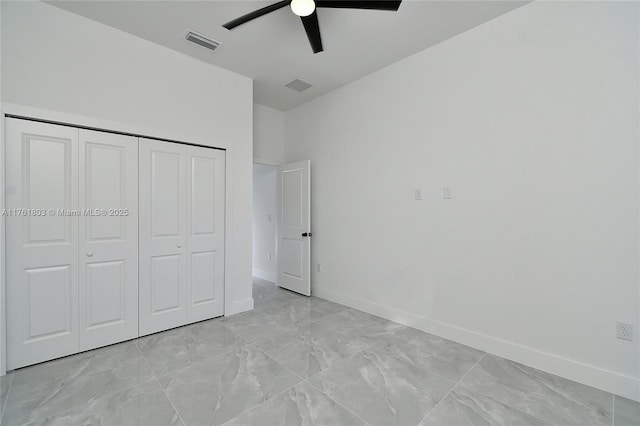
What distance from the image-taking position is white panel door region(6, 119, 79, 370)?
2402 millimetres

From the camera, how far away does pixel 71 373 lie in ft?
7.70

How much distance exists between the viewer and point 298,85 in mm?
4113

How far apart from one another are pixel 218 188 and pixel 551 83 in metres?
3.54

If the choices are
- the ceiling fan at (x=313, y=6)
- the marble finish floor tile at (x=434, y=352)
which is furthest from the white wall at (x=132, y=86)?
the marble finish floor tile at (x=434, y=352)

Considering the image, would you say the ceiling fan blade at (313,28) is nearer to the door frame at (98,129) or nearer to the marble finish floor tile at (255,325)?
the door frame at (98,129)

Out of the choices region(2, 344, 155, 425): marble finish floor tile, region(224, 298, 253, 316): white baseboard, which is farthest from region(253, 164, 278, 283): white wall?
region(2, 344, 155, 425): marble finish floor tile

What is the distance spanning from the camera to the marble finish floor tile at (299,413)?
1786mm

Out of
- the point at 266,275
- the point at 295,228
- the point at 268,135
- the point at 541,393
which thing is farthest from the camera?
the point at 266,275

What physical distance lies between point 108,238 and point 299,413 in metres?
2.45

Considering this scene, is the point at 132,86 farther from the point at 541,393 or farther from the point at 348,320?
the point at 541,393

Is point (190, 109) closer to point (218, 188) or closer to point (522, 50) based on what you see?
point (218, 188)

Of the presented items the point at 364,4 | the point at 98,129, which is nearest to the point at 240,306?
the point at 98,129

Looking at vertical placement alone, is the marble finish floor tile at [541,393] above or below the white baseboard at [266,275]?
below

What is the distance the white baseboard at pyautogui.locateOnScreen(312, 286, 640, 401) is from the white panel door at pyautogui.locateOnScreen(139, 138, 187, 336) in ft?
8.04
